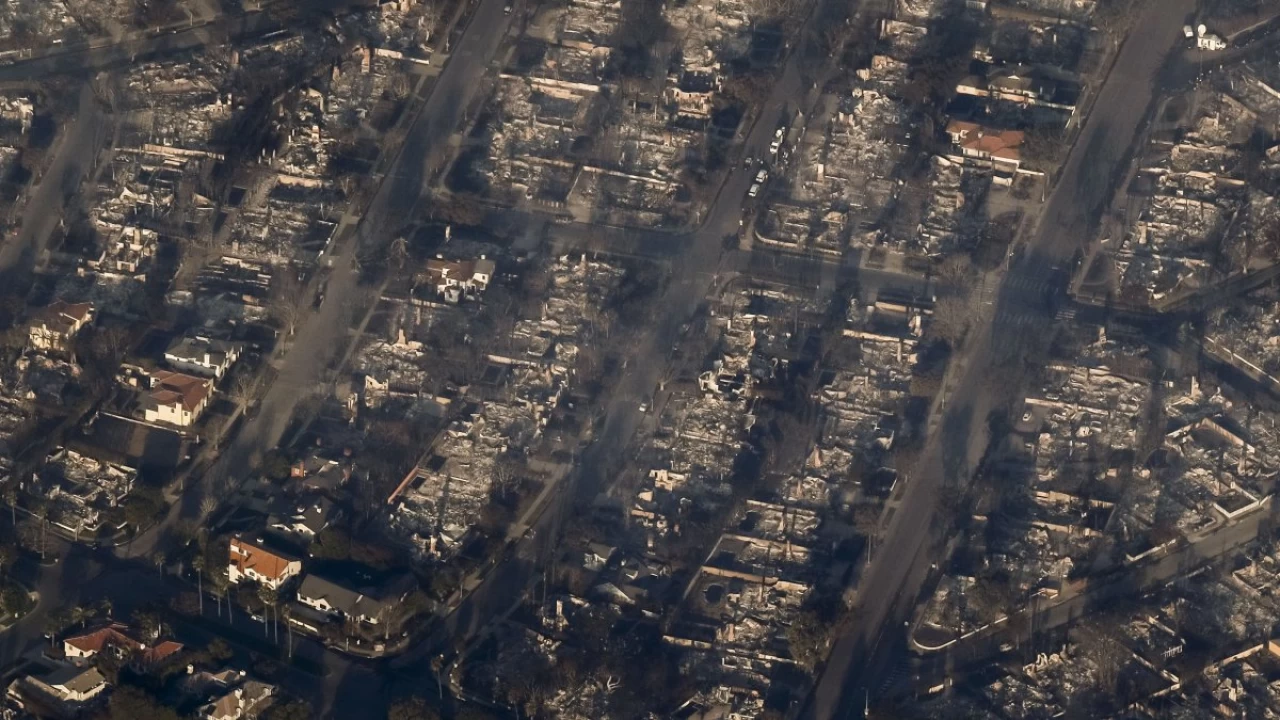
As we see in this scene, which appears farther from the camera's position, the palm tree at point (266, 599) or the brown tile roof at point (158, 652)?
the palm tree at point (266, 599)

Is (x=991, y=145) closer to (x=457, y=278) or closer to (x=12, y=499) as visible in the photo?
(x=457, y=278)

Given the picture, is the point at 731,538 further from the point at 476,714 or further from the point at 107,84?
the point at 107,84

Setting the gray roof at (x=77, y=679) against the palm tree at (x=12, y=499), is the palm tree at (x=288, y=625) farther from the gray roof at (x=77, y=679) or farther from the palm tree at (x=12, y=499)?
the palm tree at (x=12, y=499)

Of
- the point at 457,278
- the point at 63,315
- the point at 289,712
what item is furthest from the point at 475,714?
the point at 63,315

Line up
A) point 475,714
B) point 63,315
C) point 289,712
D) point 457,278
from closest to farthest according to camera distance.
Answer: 1. point 289,712
2. point 475,714
3. point 63,315
4. point 457,278

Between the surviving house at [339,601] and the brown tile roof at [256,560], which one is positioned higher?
the brown tile roof at [256,560]

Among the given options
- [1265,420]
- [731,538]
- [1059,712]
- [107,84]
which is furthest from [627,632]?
[107,84]

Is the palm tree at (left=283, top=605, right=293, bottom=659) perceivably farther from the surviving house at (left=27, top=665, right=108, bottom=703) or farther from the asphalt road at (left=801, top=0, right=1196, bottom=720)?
the asphalt road at (left=801, top=0, right=1196, bottom=720)

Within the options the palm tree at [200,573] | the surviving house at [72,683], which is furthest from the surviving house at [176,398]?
the surviving house at [72,683]
